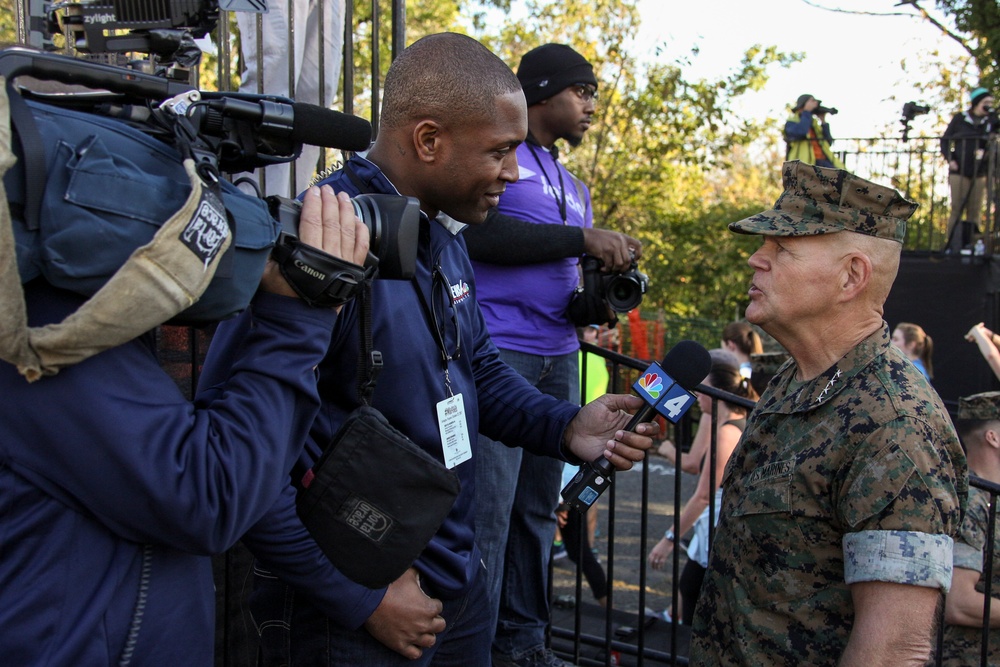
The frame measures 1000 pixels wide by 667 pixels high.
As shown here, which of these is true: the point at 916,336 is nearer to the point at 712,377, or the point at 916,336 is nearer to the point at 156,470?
the point at 712,377

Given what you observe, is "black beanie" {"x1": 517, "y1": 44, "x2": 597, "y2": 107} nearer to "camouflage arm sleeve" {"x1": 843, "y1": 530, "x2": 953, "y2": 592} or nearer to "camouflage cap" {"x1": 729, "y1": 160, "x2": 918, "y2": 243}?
"camouflage cap" {"x1": 729, "y1": 160, "x2": 918, "y2": 243}

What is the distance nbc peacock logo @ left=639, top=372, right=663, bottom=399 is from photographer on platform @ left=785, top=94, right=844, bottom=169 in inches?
442

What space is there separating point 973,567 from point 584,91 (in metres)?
2.49

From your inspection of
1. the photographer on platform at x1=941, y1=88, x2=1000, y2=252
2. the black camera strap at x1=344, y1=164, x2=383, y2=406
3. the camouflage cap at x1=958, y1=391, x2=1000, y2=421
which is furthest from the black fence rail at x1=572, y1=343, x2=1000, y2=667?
the photographer on platform at x1=941, y1=88, x2=1000, y2=252

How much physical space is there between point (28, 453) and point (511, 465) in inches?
82.3

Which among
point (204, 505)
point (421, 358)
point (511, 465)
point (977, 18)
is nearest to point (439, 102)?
point (421, 358)

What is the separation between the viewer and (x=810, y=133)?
12.8 m

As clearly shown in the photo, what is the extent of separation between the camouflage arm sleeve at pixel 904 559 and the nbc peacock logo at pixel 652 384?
0.58m

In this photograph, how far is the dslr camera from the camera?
3.53 m

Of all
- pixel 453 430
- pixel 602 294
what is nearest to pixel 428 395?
pixel 453 430

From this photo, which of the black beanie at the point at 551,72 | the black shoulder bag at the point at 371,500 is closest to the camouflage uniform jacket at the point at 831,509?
the black shoulder bag at the point at 371,500

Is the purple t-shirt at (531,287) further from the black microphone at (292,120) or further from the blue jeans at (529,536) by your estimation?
the black microphone at (292,120)

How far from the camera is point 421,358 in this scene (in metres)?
2.09

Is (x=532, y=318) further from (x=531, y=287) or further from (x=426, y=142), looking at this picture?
(x=426, y=142)
